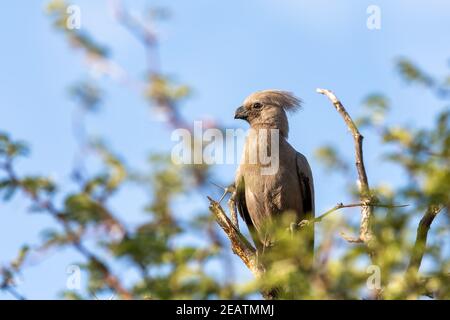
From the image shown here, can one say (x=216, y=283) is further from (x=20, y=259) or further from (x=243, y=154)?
(x=243, y=154)

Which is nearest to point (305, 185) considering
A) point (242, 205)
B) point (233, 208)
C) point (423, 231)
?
point (242, 205)

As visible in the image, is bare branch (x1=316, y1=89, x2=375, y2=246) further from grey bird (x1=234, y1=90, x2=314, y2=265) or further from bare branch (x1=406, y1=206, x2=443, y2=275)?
grey bird (x1=234, y1=90, x2=314, y2=265)

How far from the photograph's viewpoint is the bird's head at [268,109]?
12008 millimetres

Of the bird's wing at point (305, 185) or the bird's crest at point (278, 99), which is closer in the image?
the bird's wing at point (305, 185)

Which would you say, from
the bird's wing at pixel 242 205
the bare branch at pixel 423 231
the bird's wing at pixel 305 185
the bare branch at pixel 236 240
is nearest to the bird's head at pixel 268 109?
the bird's wing at pixel 305 185

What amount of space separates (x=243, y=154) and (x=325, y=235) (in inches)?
221

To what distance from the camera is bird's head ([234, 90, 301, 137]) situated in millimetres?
12008

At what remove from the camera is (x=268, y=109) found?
12180 millimetres

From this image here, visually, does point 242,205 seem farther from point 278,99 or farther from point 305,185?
point 278,99

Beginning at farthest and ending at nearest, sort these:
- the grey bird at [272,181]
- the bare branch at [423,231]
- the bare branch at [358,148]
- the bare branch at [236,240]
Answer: the grey bird at [272,181] → the bare branch at [236,240] → the bare branch at [358,148] → the bare branch at [423,231]

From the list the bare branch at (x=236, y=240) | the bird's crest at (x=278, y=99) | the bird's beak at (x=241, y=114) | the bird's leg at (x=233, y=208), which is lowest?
the bare branch at (x=236, y=240)

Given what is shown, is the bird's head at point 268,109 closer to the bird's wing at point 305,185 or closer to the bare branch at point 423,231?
the bird's wing at point 305,185

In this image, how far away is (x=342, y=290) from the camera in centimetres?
507
